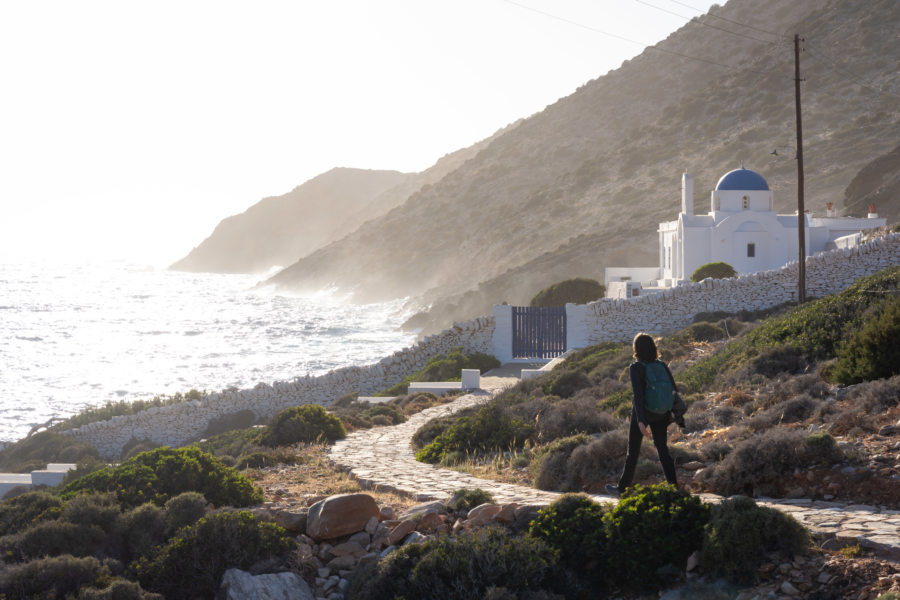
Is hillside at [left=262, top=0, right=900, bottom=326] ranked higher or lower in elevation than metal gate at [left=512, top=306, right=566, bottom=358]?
higher

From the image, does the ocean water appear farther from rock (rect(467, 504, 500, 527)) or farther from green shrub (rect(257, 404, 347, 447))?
rock (rect(467, 504, 500, 527))

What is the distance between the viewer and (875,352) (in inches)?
419

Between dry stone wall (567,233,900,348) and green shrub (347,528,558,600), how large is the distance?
21.1 meters

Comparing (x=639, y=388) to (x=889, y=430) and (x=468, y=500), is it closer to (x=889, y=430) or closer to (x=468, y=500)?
(x=468, y=500)

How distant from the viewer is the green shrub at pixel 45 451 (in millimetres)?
23156

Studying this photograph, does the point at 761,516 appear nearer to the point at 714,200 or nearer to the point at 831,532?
the point at 831,532

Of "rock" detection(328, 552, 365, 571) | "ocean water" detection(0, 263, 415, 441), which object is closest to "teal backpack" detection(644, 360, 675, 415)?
"rock" detection(328, 552, 365, 571)

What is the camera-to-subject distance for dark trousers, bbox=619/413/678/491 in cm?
741

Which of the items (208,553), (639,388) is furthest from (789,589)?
(208,553)

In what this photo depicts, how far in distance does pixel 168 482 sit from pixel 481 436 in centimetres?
524

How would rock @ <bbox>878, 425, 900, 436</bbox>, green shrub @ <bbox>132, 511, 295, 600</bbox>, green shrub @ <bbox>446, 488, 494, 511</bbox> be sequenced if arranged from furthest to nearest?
rock @ <bbox>878, 425, 900, 436</bbox> < green shrub @ <bbox>446, 488, 494, 511</bbox> < green shrub @ <bbox>132, 511, 295, 600</bbox>

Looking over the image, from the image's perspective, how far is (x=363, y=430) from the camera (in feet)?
54.3

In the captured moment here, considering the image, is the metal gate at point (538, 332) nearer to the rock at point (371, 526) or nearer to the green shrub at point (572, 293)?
the green shrub at point (572, 293)

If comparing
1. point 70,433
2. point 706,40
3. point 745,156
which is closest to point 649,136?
point 745,156
